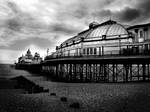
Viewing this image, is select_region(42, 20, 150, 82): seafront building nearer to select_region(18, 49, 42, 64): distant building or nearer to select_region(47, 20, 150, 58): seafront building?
select_region(47, 20, 150, 58): seafront building

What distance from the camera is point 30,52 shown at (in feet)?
548

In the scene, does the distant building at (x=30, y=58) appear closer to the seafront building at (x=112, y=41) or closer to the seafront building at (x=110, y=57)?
the seafront building at (x=110, y=57)

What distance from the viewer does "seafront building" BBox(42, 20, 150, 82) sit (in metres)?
25.0

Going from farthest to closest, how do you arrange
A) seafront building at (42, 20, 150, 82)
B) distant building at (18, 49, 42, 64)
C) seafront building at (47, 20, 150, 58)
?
distant building at (18, 49, 42, 64) → seafront building at (47, 20, 150, 58) → seafront building at (42, 20, 150, 82)

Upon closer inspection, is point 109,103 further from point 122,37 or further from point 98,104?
point 122,37

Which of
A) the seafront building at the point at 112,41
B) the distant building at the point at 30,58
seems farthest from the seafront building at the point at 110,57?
the distant building at the point at 30,58

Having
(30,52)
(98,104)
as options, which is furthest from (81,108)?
(30,52)

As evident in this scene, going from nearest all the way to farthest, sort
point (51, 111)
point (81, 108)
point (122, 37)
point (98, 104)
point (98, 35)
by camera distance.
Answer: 1. point (51, 111)
2. point (81, 108)
3. point (98, 104)
4. point (122, 37)
5. point (98, 35)

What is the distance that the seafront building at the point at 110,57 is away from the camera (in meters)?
25.0

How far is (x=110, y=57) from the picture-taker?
24.5 meters

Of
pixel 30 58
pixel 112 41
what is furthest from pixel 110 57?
pixel 30 58

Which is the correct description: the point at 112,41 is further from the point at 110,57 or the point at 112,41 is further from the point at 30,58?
the point at 30,58

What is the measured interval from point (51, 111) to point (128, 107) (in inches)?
242

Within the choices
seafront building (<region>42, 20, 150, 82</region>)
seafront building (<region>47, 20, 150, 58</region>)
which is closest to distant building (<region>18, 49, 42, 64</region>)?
seafront building (<region>42, 20, 150, 82</region>)
